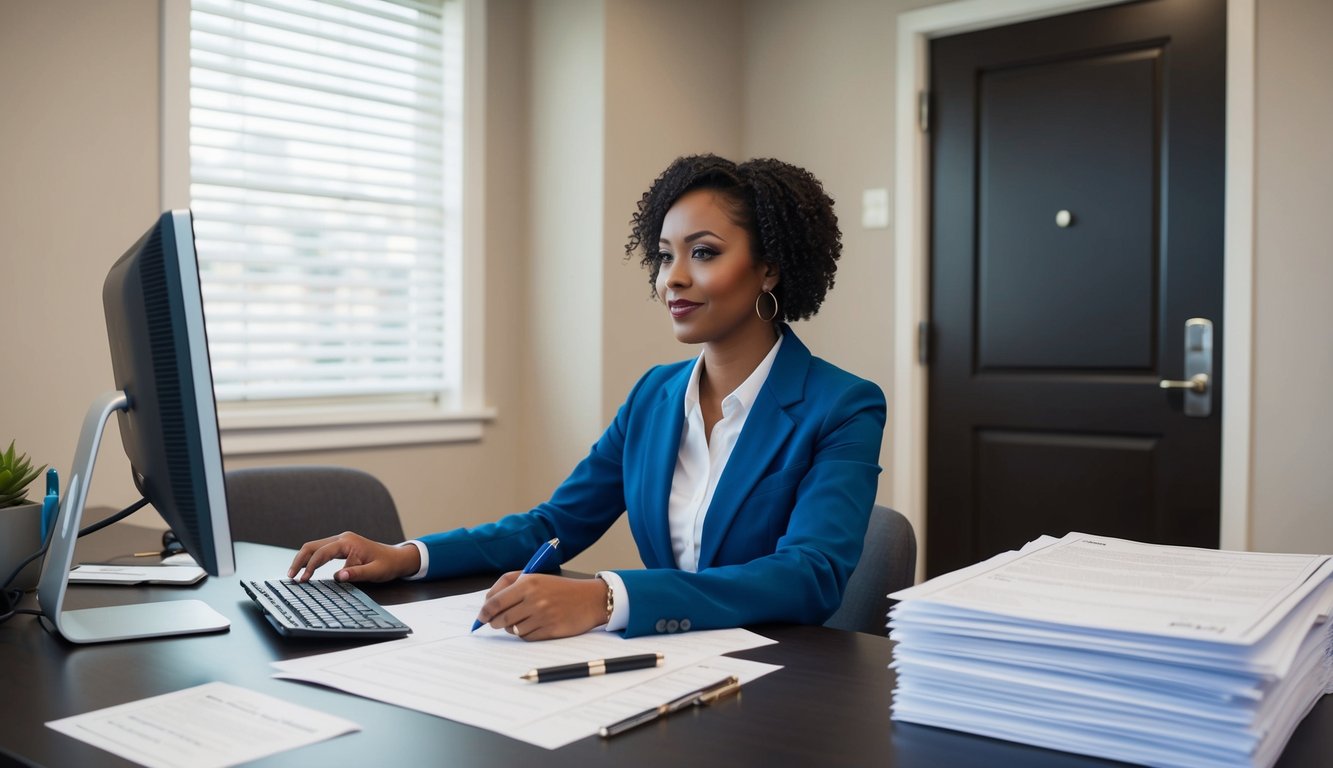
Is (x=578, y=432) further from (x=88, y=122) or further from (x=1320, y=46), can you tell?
(x=1320, y=46)

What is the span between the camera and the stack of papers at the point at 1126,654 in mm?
732

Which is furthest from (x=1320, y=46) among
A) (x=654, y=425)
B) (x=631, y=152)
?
(x=654, y=425)

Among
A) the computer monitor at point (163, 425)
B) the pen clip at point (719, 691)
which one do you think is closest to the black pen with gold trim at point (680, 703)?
the pen clip at point (719, 691)

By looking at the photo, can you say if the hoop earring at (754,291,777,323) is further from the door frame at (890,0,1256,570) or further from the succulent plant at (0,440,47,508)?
the door frame at (890,0,1256,570)

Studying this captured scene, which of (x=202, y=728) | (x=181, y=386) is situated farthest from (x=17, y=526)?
(x=202, y=728)

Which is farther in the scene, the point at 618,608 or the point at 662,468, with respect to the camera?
the point at 662,468

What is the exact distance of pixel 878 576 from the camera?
1.62 m

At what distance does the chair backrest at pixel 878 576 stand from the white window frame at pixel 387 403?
5.98 feet

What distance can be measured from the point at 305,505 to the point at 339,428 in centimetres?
105

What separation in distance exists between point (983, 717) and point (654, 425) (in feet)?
3.07

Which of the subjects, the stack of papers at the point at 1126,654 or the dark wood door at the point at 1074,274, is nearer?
the stack of papers at the point at 1126,654

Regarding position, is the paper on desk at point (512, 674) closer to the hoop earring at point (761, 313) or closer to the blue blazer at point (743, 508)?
the blue blazer at point (743, 508)

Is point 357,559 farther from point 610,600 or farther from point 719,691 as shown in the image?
point 719,691

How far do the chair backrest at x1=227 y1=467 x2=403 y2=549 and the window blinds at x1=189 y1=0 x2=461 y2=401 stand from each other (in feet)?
3.00
